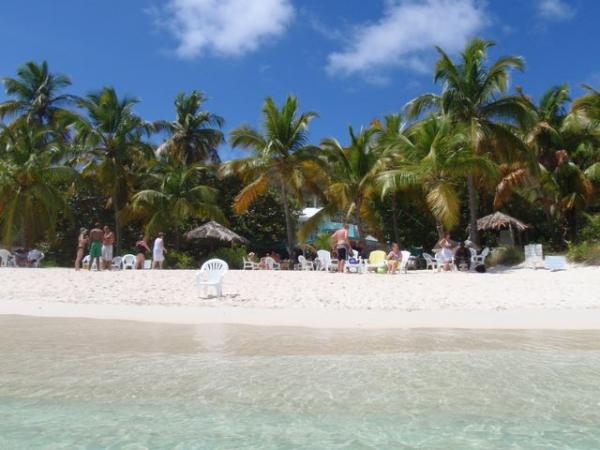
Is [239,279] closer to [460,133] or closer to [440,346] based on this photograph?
[440,346]

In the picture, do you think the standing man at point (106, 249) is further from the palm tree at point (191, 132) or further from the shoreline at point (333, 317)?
the palm tree at point (191, 132)

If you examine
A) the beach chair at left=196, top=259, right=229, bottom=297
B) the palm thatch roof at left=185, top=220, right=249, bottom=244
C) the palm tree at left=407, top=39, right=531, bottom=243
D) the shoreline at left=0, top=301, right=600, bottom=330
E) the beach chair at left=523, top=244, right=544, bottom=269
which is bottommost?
the shoreline at left=0, top=301, right=600, bottom=330

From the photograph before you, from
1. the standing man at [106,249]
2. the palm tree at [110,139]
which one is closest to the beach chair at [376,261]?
the standing man at [106,249]

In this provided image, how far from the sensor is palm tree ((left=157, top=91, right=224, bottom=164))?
2784 centimetres

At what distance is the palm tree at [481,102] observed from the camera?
1783cm

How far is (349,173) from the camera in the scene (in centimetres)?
2108

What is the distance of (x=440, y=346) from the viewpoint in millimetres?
6652

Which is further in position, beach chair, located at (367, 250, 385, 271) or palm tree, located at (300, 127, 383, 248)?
palm tree, located at (300, 127, 383, 248)

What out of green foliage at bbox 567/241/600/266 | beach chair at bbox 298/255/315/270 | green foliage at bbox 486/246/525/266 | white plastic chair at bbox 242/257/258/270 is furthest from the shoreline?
green foliage at bbox 486/246/525/266

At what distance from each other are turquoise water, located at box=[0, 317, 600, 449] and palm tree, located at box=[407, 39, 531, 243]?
39.3ft

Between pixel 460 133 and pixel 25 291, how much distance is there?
1318cm

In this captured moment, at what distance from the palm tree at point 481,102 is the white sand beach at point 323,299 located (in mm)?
5864

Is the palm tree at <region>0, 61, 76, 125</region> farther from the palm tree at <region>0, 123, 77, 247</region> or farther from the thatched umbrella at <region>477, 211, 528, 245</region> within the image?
the thatched umbrella at <region>477, 211, 528, 245</region>

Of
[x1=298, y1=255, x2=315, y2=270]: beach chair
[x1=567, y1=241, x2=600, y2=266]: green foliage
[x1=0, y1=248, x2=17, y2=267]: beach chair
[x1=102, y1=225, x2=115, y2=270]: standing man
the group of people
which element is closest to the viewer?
the group of people
